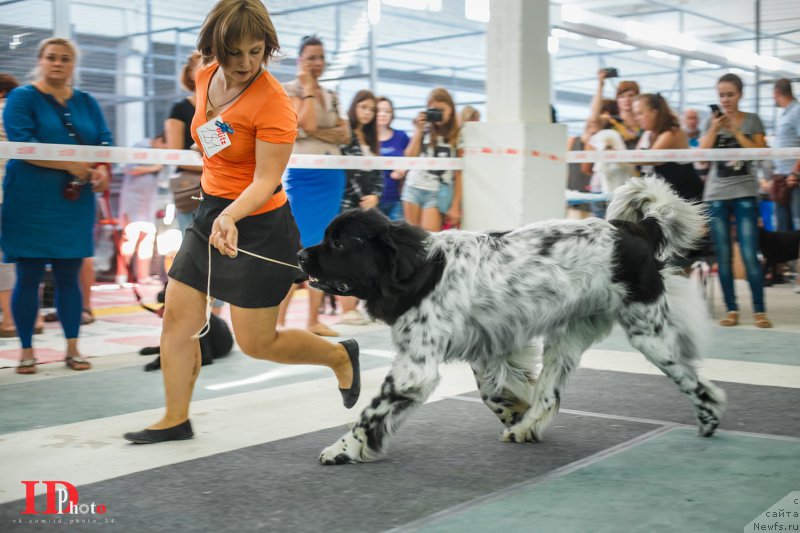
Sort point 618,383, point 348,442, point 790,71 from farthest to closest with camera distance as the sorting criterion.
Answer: point 790,71 < point 618,383 < point 348,442

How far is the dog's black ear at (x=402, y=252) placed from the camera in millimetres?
3773

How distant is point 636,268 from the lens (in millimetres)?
4059

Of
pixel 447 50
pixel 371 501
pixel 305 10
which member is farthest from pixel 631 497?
pixel 447 50

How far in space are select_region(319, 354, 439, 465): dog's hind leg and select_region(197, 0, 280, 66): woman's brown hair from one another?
144cm

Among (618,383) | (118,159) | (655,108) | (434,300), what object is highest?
(655,108)

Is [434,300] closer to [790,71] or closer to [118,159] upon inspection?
[118,159]

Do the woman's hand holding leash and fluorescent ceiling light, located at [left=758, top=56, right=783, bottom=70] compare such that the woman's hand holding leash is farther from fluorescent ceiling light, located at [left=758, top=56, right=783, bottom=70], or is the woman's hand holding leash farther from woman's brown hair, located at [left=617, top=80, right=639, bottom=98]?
fluorescent ceiling light, located at [left=758, top=56, right=783, bottom=70]

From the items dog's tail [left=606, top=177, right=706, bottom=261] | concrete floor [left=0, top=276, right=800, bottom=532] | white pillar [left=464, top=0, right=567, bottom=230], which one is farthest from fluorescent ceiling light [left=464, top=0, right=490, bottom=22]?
dog's tail [left=606, top=177, right=706, bottom=261]

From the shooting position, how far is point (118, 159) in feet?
20.7

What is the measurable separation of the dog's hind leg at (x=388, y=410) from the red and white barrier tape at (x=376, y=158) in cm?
329

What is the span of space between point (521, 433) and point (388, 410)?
2.49ft

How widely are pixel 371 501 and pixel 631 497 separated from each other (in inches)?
37.1

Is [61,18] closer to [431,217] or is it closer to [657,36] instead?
[431,217]

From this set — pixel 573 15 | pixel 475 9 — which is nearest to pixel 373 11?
pixel 475 9
